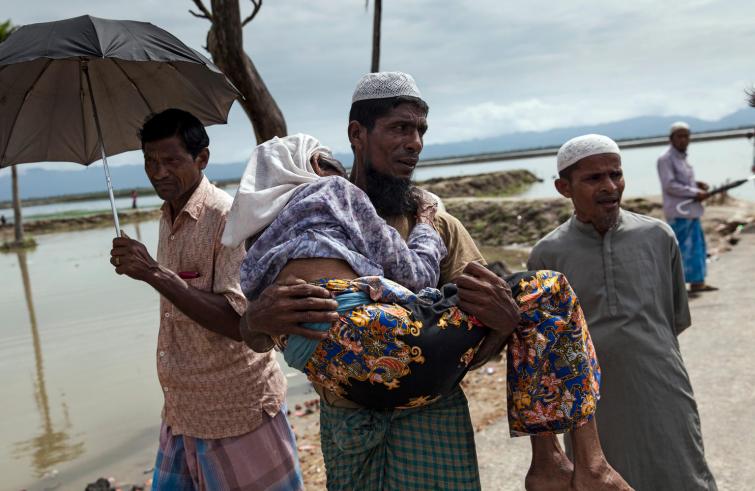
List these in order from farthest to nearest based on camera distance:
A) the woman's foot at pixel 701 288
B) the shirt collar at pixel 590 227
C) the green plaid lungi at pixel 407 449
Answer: the woman's foot at pixel 701 288, the shirt collar at pixel 590 227, the green plaid lungi at pixel 407 449

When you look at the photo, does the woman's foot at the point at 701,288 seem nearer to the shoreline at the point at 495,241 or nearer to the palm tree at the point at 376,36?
the shoreline at the point at 495,241

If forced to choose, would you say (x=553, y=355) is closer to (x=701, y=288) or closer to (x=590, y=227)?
(x=590, y=227)

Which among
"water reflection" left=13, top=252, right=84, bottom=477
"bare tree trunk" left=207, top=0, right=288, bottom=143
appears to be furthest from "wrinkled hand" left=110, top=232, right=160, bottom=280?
"water reflection" left=13, top=252, right=84, bottom=477

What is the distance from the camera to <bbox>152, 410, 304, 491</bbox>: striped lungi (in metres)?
2.44

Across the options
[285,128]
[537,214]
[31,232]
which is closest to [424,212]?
[285,128]

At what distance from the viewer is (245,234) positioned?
71.8 inches

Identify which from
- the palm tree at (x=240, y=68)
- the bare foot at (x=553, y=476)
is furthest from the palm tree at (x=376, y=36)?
the bare foot at (x=553, y=476)

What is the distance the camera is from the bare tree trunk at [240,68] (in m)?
4.51

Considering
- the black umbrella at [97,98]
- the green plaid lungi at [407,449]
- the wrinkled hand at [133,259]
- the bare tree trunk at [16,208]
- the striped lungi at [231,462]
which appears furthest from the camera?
the bare tree trunk at [16,208]

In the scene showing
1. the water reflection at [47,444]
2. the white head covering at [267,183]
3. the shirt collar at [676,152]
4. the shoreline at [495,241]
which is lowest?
the water reflection at [47,444]

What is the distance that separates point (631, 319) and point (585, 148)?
726 mm

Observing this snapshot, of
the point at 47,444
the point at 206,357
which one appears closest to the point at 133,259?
the point at 206,357

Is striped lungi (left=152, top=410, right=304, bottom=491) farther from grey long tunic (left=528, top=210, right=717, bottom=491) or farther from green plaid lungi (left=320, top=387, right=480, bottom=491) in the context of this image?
grey long tunic (left=528, top=210, right=717, bottom=491)

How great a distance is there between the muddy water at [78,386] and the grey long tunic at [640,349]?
3762 mm
